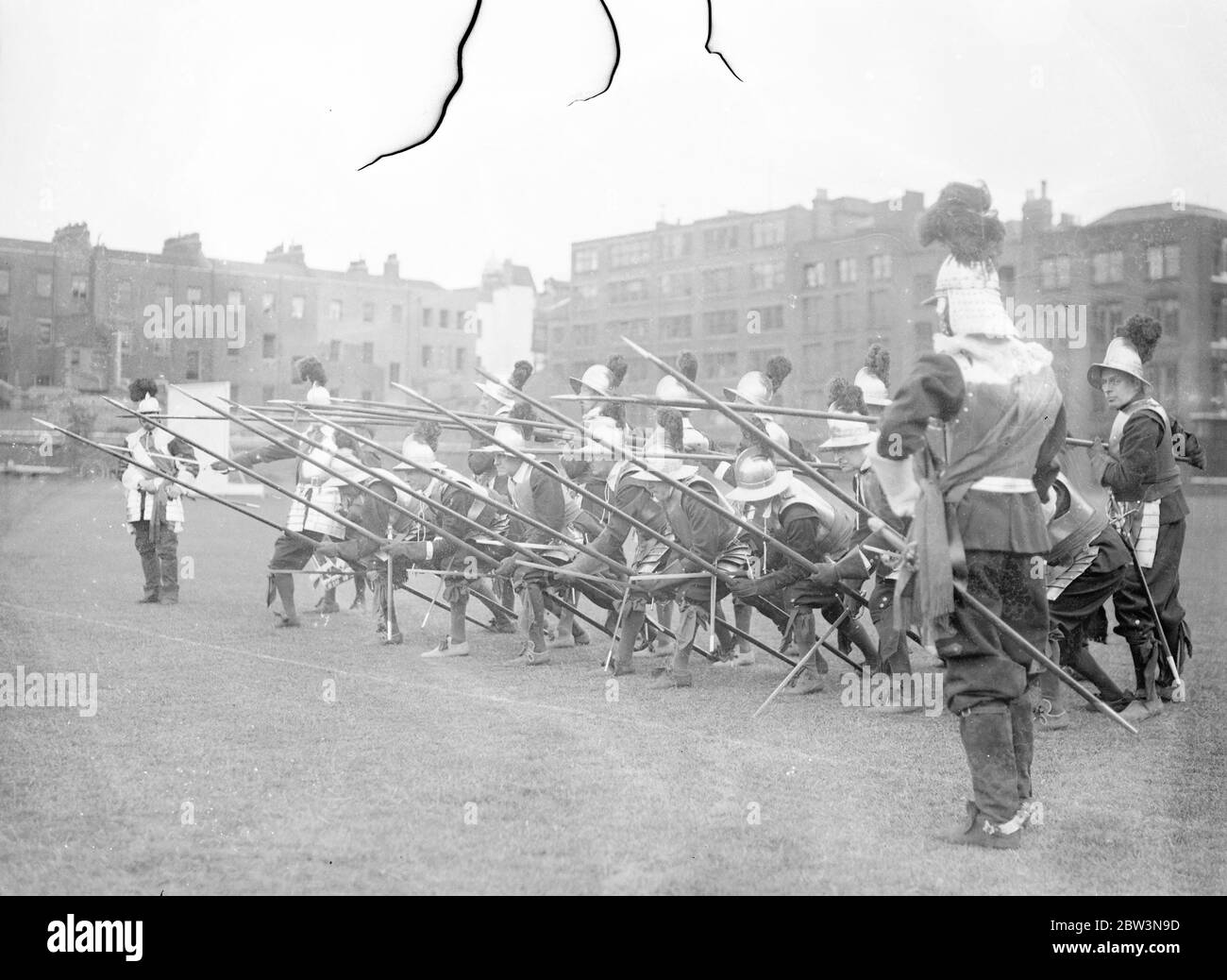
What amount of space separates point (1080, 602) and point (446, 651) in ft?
9.35

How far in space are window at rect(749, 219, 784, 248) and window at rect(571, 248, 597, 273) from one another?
60 cm

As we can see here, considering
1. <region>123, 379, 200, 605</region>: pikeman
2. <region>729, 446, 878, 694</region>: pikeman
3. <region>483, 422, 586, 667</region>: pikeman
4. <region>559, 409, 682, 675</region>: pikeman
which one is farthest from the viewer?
<region>123, 379, 200, 605</region>: pikeman

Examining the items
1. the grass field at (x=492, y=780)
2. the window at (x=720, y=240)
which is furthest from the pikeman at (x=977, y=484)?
the window at (x=720, y=240)

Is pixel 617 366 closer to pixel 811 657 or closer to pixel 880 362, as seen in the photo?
pixel 880 362

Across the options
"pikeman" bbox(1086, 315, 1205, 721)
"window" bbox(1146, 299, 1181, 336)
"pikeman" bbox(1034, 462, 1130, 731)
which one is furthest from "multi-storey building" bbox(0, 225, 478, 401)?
"window" bbox(1146, 299, 1181, 336)

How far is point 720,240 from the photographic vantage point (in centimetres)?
499

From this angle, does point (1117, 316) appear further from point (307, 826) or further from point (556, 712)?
point (307, 826)

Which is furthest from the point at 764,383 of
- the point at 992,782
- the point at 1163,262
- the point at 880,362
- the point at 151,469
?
the point at 151,469

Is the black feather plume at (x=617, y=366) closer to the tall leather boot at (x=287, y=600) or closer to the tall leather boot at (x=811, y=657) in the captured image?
the tall leather boot at (x=811, y=657)

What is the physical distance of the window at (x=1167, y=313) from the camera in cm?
541

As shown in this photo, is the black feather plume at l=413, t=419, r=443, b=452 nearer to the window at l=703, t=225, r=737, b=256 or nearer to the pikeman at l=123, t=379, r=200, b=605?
the pikeman at l=123, t=379, r=200, b=605

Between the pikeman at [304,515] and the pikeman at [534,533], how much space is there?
85 centimetres

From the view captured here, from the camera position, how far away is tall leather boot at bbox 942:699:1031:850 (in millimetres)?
3395
